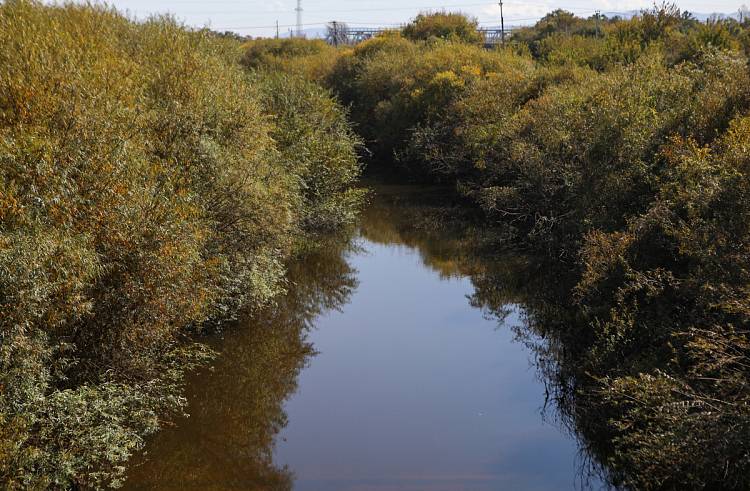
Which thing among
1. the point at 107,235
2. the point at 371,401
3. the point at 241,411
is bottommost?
the point at 371,401

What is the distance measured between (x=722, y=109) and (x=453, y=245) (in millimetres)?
13961

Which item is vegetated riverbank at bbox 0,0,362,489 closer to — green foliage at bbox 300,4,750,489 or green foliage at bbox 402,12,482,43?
green foliage at bbox 300,4,750,489

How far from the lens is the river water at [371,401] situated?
1579 centimetres

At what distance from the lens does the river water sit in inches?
622

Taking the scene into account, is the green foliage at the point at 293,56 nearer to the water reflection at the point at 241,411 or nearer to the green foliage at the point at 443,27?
the green foliage at the point at 443,27

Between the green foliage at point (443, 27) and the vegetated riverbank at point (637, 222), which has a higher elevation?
the green foliage at point (443, 27)

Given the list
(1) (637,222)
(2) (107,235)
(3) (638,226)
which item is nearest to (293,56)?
(1) (637,222)

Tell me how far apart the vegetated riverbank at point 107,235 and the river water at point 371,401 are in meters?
1.14

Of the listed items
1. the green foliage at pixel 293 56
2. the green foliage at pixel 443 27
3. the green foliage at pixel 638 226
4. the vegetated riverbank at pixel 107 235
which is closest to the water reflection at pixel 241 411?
the vegetated riverbank at pixel 107 235

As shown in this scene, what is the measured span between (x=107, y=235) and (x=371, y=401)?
7857mm

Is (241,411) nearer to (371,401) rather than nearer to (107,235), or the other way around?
(371,401)

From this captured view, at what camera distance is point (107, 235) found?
1454cm

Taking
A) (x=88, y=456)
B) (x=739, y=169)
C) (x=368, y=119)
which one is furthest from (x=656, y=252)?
(x=368, y=119)

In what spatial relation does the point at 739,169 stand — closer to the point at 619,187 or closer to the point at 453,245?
the point at 619,187
